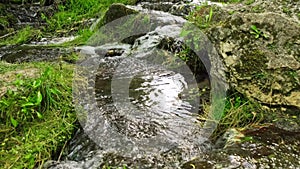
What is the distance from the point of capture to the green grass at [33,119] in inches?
110

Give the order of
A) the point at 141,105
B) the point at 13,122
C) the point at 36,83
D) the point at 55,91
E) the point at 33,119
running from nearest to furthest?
the point at 13,122, the point at 33,119, the point at 36,83, the point at 55,91, the point at 141,105

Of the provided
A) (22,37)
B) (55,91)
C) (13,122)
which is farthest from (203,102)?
(22,37)

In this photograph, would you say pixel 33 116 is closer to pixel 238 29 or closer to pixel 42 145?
Answer: pixel 42 145

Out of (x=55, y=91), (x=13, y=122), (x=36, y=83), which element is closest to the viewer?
(x=13, y=122)

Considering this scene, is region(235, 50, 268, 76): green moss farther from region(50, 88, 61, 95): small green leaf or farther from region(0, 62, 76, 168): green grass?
region(50, 88, 61, 95): small green leaf

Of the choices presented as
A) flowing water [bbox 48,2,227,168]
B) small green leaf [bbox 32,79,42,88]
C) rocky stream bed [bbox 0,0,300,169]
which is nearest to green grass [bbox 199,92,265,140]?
rocky stream bed [bbox 0,0,300,169]

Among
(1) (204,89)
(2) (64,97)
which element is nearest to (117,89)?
(2) (64,97)

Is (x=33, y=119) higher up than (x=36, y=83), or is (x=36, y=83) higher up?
(x=36, y=83)

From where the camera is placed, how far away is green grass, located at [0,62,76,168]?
2.79 m

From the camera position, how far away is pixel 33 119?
10.6 ft

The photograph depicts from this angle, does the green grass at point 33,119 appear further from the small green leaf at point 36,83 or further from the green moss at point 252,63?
the green moss at point 252,63

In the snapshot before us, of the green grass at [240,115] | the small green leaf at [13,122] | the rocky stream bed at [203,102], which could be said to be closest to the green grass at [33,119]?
the small green leaf at [13,122]

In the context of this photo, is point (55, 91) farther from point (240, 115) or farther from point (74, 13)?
point (74, 13)

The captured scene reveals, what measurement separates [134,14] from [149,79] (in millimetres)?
3068
